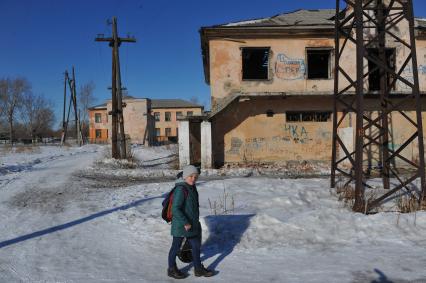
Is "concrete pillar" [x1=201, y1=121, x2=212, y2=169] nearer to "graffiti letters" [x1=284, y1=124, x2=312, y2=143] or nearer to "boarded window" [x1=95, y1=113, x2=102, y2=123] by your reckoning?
"graffiti letters" [x1=284, y1=124, x2=312, y2=143]

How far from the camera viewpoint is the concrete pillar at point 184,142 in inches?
629

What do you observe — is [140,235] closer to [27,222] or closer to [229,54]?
[27,222]

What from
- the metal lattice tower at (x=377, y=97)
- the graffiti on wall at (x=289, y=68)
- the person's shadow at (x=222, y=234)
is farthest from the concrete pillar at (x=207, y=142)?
the person's shadow at (x=222, y=234)

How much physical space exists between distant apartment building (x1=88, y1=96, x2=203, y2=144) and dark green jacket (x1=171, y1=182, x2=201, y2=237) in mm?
46797

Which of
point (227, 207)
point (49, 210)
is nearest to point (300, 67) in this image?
point (227, 207)

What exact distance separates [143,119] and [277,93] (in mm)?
42487

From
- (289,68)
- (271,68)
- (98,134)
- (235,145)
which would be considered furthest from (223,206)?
(98,134)

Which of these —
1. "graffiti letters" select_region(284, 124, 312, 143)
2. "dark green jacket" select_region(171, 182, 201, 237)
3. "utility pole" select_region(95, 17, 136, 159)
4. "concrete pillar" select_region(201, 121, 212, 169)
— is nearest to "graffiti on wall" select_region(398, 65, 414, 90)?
"graffiti letters" select_region(284, 124, 312, 143)

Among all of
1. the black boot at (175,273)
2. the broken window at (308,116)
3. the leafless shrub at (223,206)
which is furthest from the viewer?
the broken window at (308,116)

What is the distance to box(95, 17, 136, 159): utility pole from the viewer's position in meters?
19.5

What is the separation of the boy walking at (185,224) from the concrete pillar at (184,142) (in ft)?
36.4

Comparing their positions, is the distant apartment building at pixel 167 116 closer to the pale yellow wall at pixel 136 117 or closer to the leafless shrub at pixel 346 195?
the pale yellow wall at pixel 136 117

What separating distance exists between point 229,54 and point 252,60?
16.1 ft

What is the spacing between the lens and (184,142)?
52.6 ft
